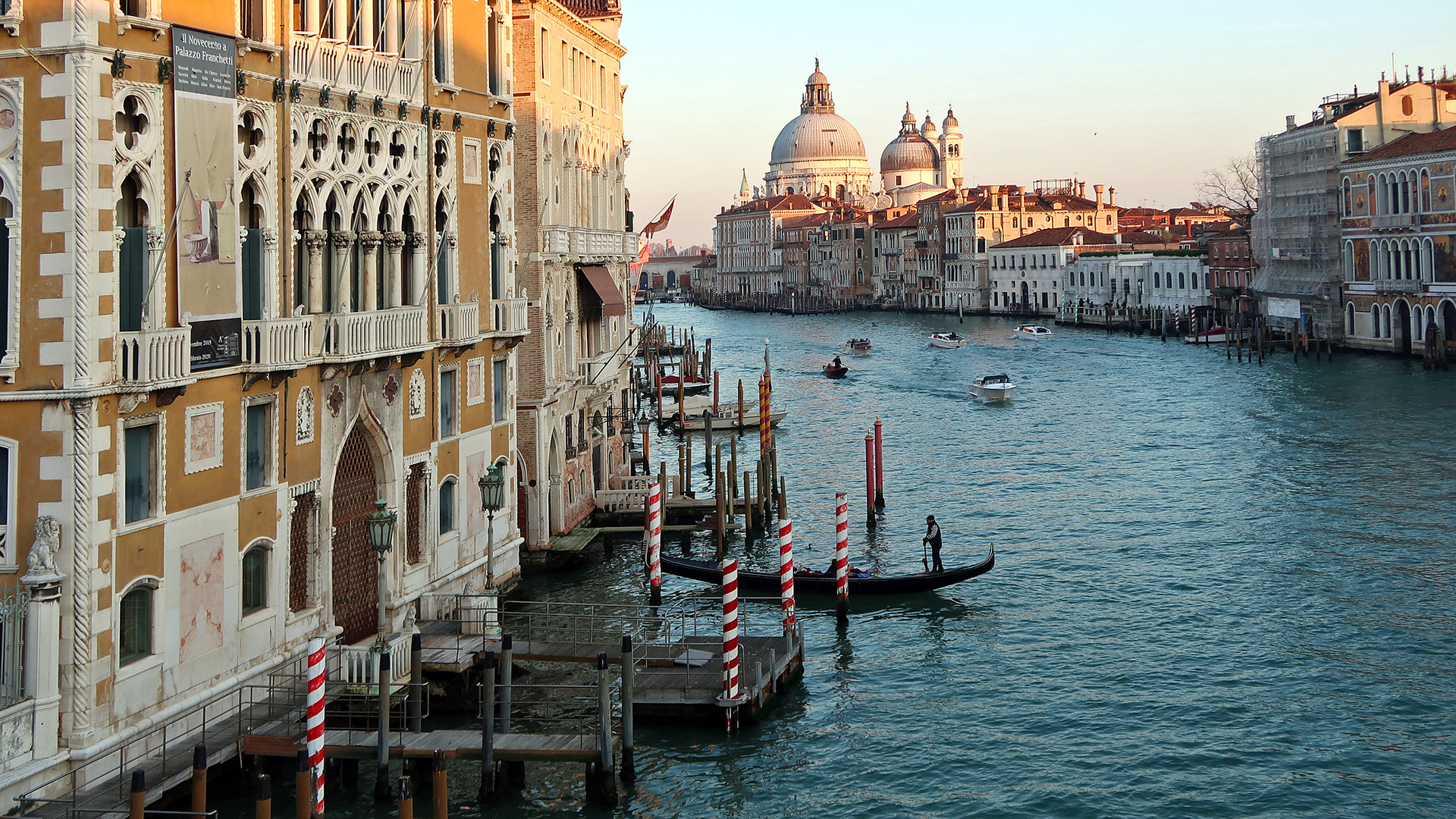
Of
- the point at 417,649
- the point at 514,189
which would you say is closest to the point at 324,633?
the point at 417,649

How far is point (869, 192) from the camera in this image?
470 feet

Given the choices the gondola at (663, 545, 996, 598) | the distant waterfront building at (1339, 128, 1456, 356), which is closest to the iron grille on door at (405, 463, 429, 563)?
the gondola at (663, 545, 996, 598)

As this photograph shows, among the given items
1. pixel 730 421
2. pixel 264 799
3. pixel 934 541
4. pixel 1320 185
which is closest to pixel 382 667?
pixel 264 799

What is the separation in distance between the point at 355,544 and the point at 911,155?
122191 mm

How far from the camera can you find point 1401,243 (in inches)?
1945

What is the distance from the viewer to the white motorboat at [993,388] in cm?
4309

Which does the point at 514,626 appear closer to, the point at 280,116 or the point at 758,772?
the point at 758,772

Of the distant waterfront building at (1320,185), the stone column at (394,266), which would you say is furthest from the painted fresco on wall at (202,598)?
the distant waterfront building at (1320,185)

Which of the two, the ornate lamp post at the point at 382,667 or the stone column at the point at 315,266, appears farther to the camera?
the stone column at the point at 315,266

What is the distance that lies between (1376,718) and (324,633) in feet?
31.1

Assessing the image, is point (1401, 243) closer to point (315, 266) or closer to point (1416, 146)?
point (1416, 146)

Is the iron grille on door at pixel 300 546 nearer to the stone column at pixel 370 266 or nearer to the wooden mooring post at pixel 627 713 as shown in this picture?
the stone column at pixel 370 266

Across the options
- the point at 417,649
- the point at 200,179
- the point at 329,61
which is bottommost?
the point at 417,649

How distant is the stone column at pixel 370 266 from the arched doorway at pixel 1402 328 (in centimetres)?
4291
